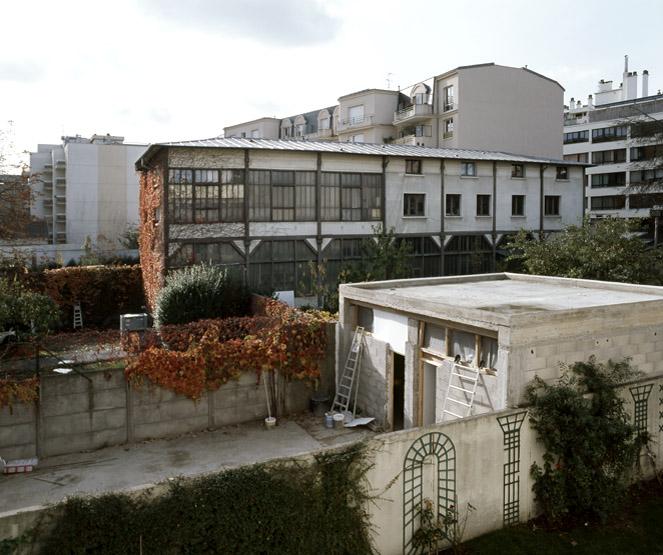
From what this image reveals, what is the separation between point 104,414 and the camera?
14.2 m

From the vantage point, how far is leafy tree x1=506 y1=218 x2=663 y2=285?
22.3m

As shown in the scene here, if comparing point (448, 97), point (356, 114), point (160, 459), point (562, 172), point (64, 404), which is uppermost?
point (356, 114)

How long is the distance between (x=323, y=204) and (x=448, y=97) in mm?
23258

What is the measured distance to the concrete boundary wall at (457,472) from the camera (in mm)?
8617

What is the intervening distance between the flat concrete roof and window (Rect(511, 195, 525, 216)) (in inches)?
672

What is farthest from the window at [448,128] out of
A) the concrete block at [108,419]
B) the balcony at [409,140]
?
the concrete block at [108,419]

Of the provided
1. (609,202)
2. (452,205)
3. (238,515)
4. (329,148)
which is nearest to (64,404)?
(238,515)

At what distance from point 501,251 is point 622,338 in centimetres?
2406

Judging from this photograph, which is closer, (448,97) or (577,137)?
(448,97)

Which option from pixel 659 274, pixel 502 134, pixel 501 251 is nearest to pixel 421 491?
pixel 659 274

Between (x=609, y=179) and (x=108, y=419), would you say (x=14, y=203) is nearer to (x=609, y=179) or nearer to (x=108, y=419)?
(x=108, y=419)

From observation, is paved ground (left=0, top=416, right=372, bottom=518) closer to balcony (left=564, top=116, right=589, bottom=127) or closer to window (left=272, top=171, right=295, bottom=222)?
window (left=272, top=171, right=295, bottom=222)

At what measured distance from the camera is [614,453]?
10266 millimetres

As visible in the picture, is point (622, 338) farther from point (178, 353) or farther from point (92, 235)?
point (92, 235)
